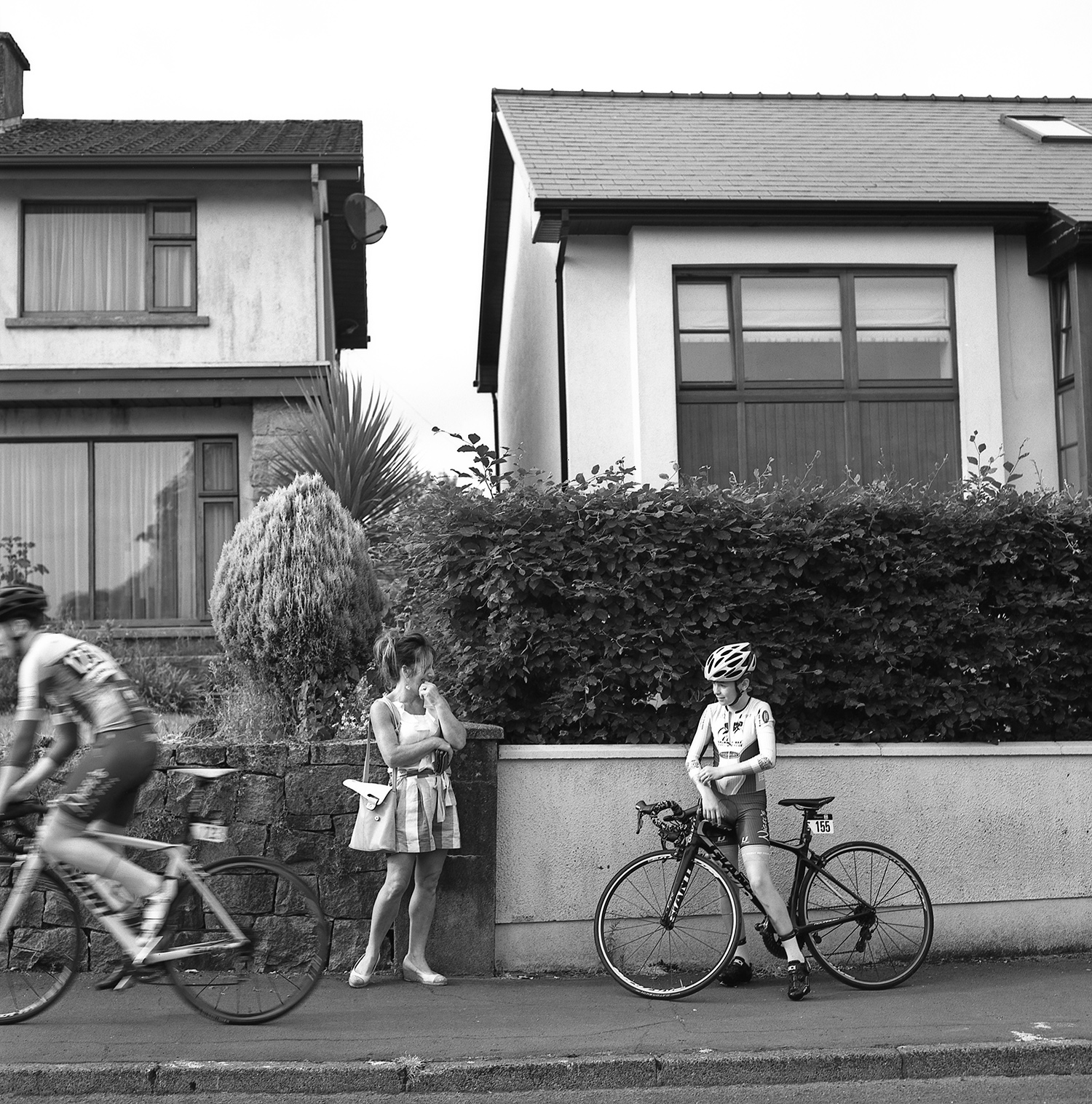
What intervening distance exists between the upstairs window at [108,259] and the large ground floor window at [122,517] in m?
1.78

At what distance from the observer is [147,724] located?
568cm

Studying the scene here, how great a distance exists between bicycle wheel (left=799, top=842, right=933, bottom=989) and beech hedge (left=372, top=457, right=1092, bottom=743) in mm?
950

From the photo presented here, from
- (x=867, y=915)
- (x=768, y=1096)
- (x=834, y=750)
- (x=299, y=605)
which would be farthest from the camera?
(x=299, y=605)

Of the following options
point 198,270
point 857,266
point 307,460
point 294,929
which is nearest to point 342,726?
point 294,929

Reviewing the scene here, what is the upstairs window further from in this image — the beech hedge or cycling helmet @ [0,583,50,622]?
cycling helmet @ [0,583,50,622]

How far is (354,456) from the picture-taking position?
1301 centimetres

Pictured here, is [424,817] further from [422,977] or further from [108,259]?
[108,259]

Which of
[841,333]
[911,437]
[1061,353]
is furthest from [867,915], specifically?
[1061,353]

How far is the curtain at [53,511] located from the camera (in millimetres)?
16031

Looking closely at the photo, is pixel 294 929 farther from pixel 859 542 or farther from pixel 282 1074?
pixel 859 542

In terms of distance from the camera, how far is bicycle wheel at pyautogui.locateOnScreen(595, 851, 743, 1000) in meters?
6.75

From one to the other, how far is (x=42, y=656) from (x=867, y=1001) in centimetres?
434

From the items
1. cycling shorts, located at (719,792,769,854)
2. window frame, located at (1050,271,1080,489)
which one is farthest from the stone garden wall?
window frame, located at (1050,271,1080,489)

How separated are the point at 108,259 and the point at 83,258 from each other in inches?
12.1
